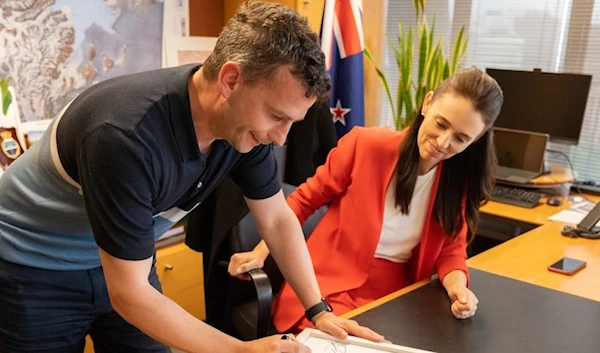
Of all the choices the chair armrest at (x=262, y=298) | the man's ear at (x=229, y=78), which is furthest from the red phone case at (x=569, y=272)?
the man's ear at (x=229, y=78)

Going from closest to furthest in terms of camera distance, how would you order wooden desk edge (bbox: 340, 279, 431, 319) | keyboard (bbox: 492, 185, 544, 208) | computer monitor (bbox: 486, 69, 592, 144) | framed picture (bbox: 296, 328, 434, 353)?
framed picture (bbox: 296, 328, 434, 353) < wooden desk edge (bbox: 340, 279, 431, 319) < keyboard (bbox: 492, 185, 544, 208) < computer monitor (bbox: 486, 69, 592, 144)

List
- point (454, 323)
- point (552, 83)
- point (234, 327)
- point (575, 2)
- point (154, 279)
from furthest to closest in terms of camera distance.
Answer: point (575, 2), point (552, 83), point (234, 327), point (154, 279), point (454, 323)

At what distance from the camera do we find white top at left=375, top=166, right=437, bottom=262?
169 cm

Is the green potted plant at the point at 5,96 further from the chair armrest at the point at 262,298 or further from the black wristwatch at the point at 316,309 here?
the black wristwatch at the point at 316,309

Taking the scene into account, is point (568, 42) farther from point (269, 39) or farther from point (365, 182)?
point (269, 39)

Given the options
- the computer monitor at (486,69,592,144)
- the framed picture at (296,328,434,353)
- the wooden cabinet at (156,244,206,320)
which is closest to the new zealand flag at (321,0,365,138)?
the computer monitor at (486,69,592,144)

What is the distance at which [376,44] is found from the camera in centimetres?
333

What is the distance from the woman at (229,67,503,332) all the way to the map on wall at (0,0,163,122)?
1297 mm

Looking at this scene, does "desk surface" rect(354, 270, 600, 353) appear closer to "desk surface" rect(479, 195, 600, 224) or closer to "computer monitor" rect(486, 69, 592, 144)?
"desk surface" rect(479, 195, 600, 224)

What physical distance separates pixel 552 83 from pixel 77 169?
2.32 metres

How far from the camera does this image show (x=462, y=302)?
138 centimetres

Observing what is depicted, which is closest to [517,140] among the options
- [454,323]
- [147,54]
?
[454,323]

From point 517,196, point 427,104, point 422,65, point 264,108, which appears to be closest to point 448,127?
point 427,104

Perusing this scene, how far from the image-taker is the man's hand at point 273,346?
3.43ft
